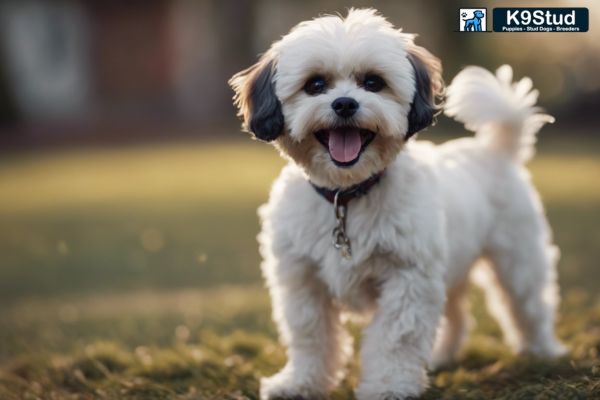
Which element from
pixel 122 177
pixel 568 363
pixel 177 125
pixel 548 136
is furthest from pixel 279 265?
pixel 177 125

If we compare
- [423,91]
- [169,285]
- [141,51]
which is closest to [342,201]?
[423,91]

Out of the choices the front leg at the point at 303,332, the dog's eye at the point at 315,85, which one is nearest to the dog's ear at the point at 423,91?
the dog's eye at the point at 315,85

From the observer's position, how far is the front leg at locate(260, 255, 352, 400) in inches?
182

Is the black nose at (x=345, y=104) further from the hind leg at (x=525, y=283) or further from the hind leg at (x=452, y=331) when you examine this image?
the hind leg at (x=452, y=331)

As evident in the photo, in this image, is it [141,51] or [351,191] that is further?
[141,51]

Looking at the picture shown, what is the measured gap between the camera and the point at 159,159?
2252cm

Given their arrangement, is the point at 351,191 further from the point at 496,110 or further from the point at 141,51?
the point at 141,51

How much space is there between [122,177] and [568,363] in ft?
52.2

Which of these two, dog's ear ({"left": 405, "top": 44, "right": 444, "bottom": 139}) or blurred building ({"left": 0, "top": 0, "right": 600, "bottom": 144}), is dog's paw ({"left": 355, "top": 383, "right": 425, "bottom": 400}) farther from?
blurred building ({"left": 0, "top": 0, "right": 600, "bottom": 144})

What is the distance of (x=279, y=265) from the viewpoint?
184 inches

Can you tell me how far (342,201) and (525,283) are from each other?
169 cm

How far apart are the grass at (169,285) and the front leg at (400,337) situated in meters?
0.27

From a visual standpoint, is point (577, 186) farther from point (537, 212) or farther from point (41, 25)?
point (41, 25)

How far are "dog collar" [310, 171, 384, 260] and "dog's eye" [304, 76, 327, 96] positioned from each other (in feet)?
1.65
